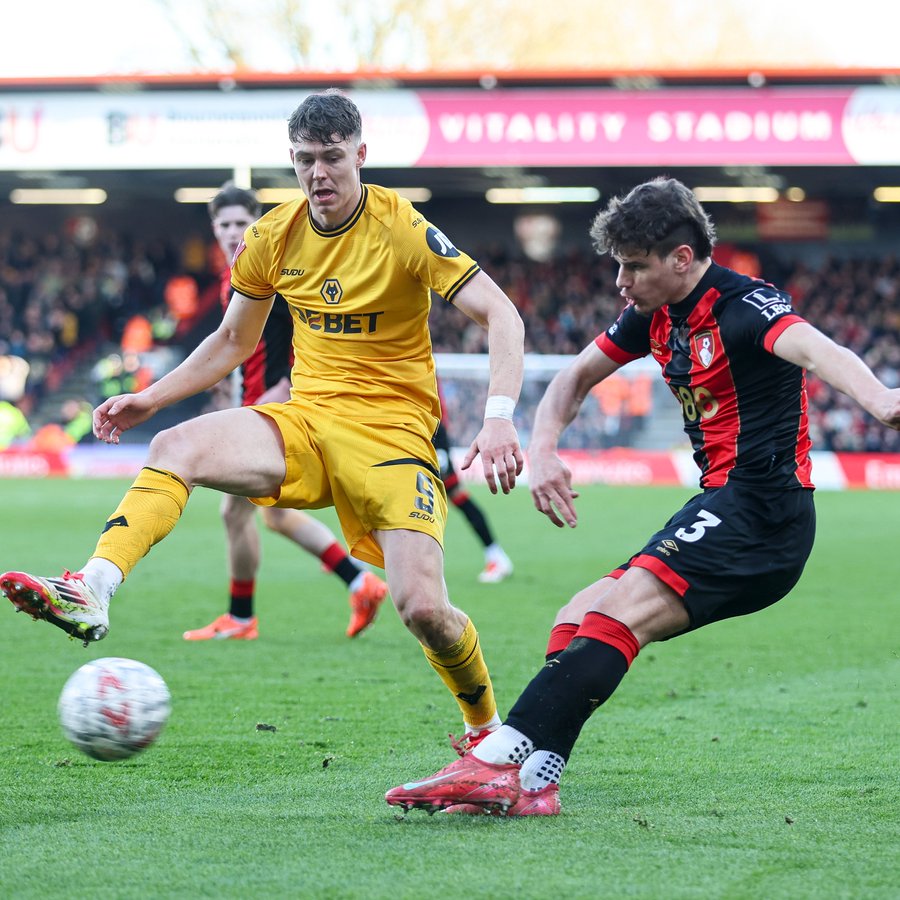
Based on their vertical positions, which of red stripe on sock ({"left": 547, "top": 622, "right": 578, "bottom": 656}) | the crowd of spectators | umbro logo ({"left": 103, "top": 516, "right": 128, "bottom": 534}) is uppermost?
the crowd of spectators

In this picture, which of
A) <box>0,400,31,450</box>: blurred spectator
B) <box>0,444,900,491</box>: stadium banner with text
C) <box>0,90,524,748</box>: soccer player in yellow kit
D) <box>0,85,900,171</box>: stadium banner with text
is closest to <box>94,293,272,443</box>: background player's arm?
<box>0,90,524,748</box>: soccer player in yellow kit

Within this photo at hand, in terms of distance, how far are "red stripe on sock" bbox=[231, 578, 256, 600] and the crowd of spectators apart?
18354 mm

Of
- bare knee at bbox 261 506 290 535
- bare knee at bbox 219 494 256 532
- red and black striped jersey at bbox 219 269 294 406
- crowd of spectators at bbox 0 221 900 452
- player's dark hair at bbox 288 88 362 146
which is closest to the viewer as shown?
player's dark hair at bbox 288 88 362 146

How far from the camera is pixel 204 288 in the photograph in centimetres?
3023

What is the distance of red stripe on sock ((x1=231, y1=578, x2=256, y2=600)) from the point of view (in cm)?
759

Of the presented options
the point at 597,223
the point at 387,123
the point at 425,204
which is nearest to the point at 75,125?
the point at 387,123

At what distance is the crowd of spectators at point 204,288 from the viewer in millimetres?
26656

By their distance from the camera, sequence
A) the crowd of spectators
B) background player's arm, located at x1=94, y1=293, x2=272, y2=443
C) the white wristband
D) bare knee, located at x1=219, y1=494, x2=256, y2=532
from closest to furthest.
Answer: the white wristband, background player's arm, located at x1=94, y1=293, x2=272, y2=443, bare knee, located at x1=219, y1=494, x2=256, y2=532, the crowd of spectators

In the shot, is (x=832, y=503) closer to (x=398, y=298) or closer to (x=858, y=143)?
(x=858, y=143)

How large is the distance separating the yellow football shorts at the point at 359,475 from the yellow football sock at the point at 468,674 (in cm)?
36

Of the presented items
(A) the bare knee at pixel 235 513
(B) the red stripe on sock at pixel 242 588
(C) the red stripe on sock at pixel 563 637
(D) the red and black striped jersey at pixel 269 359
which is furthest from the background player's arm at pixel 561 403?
(B) the red stripe on sock at pixel 242 588

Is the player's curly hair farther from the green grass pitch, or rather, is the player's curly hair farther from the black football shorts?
the green grass pitch

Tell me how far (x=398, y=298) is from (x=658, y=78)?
18812mm

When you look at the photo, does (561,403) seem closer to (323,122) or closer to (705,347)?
(705,347)
